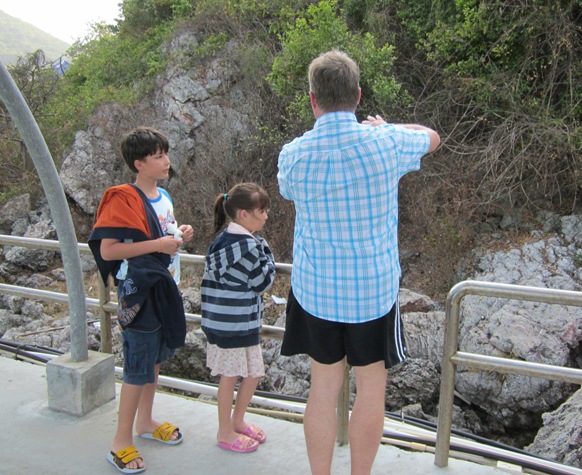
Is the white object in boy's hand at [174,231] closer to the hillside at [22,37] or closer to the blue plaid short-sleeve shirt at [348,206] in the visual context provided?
the blue plaid short-sleeve shirt at [348,206]

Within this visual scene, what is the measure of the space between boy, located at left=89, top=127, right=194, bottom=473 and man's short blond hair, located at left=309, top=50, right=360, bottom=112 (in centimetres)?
93

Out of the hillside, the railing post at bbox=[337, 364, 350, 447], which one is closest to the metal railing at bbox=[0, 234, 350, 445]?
the railing post at bbox=[337, 364, 350, 447]

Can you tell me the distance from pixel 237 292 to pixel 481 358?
112cm

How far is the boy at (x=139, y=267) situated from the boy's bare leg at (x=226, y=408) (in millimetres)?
289

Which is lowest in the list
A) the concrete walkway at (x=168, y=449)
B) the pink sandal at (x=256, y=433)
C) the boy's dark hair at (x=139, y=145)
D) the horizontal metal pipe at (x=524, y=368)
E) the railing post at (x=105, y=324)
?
the concrete walkway at (x=168, y=449)

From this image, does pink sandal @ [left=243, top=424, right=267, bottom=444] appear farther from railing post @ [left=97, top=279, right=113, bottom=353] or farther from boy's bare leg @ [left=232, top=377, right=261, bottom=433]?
railing post @ [left=97, top=279, right=113, bottom=353]

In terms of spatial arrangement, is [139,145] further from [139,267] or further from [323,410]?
[323,410]

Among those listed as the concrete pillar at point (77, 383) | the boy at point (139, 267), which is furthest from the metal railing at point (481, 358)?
the concrete pillar at point (77, 383)

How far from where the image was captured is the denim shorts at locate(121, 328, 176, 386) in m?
2.78

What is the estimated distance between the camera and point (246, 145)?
10359mm

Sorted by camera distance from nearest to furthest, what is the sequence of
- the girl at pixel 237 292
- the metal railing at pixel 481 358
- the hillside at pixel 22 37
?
the metal railing at pixel 481 358 < the girl at pixel 237 292 < the hillside at pixel 22 37

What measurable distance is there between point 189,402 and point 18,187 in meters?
10.4

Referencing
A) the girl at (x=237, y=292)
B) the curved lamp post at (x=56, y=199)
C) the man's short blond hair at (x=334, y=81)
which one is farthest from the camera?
the curved lamp post at (x=56, y=199)

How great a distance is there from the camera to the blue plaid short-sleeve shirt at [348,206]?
2189 mm
